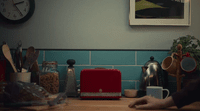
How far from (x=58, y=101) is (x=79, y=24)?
0.68 meters

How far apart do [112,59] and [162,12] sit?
54 centimetres

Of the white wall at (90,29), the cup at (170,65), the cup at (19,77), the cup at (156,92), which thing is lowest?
the cup at (156,92)

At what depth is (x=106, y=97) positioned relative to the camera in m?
1.19

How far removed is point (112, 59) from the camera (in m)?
1.47

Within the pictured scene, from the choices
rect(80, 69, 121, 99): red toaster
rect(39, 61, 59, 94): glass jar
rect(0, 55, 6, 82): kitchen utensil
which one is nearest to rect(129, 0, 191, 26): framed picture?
rect(80, 69, 121, 99): red toaster

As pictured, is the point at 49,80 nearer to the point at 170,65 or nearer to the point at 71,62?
the point at 71,62

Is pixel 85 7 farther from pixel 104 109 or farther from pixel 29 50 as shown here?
pixel 104 109

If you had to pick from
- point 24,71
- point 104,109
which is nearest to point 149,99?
point 104,109

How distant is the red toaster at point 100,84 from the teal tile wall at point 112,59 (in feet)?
0.90

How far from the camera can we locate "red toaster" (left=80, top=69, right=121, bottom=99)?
1193 mm

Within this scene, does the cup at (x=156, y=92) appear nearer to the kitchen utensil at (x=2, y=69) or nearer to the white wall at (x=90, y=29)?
the white wall at (x=90, y=29)

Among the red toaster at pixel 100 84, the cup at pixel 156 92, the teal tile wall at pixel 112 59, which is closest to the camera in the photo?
the cup at pixel 156 92

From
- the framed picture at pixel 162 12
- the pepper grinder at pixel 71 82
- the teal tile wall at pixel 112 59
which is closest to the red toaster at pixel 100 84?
the pepper grinder at pixel 71 82

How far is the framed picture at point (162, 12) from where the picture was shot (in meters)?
1.47
